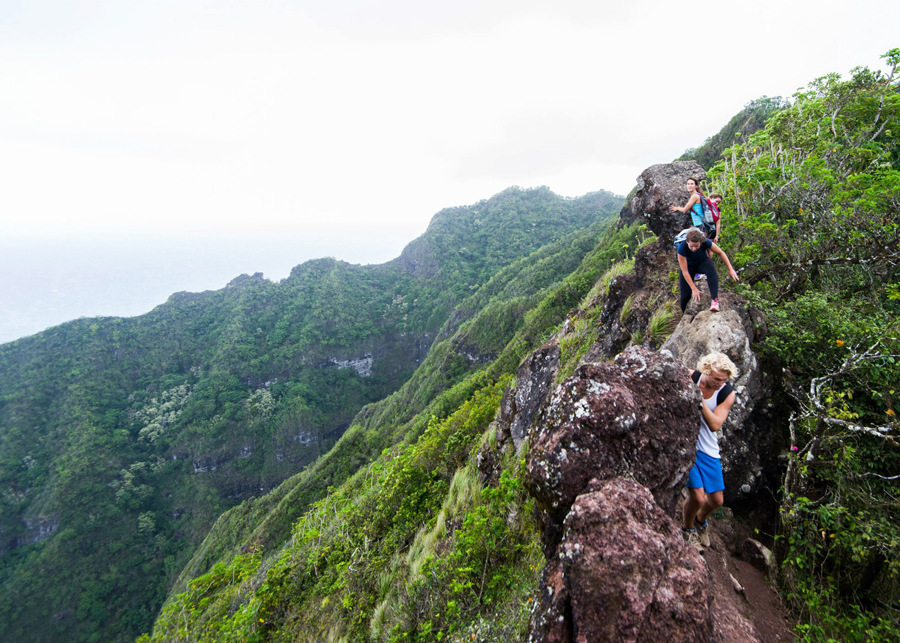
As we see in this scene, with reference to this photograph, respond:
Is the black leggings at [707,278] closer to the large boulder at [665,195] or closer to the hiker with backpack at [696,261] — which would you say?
the hiker with backpack at [696,261]

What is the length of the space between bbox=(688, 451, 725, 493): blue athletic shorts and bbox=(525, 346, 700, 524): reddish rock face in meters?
0.22

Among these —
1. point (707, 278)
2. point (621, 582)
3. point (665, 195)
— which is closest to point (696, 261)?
point (707, 278)

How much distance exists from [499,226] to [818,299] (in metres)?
96.5

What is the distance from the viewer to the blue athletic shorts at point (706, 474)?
2.82 metres

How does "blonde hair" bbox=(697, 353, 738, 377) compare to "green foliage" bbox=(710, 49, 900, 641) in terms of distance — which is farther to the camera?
"blonde hair" bbox=(697, 353, 738, 377)

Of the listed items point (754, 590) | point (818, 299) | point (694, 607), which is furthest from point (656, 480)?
A: point (818, 299)

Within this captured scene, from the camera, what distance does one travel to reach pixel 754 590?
9.37ft

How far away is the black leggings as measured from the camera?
4246mm

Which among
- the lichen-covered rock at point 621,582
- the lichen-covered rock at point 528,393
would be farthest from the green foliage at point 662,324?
the lichen-covered rock at point 621,582

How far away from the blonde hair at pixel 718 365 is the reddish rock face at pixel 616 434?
0.69ft

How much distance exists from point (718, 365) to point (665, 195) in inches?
226

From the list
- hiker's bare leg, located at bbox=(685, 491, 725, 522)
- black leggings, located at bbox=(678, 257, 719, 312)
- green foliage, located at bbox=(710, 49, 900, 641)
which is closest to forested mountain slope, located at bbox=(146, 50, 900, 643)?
green foliage, located at bbox=(710, 49, 900, 641)

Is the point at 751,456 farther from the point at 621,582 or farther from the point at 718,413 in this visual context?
the point at 621,582

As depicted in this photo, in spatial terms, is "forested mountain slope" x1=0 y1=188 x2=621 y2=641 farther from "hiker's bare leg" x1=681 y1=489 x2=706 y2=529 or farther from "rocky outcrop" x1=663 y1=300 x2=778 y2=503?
"hiker's bare leg" x1=681 y1=489 x2=706 y2=529
